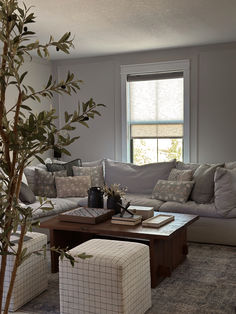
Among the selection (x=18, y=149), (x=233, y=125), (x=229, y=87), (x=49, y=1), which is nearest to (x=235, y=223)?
(x=233, y=125)

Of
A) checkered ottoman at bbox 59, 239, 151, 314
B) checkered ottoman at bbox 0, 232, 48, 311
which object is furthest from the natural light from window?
checkered ottoman at bbox 59, 239, 151, 314

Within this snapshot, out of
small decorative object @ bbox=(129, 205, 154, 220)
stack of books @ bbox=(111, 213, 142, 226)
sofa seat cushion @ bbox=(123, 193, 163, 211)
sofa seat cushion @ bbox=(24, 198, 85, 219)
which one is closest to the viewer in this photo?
stack of books @ bbox=(111, 213, 142, 226)

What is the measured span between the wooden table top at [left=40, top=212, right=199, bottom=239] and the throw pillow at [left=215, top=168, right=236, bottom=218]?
0.71 metres

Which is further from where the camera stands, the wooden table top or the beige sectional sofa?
the beige sectional sofa

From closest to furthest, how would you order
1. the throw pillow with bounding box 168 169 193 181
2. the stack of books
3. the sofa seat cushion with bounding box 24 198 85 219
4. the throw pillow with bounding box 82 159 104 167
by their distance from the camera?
1. the stack of books
2. the sofa seat cushion with bounding box 24 198 85 219
3. the throw pillow with bounding box 168 169 193 181
4. the throw pillow with bounding box 82 159 104 167

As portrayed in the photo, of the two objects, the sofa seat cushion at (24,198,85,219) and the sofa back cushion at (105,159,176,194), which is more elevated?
the sofa back cushion at (105,159,176,194)

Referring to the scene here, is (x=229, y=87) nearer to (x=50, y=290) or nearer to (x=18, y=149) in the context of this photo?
(x=50, y=290)

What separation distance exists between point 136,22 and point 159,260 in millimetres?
2755

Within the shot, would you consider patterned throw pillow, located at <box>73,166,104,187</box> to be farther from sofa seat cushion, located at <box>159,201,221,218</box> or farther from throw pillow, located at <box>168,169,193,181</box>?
sofa seat cushion, located at <box>159,201,221,218</box>

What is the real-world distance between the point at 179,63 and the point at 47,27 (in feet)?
7.35

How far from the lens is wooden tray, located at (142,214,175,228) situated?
366 cm

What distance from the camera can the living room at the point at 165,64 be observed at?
11.4 feet

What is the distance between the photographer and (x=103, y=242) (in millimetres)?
3182

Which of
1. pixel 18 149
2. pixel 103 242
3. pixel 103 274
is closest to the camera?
pixel 18 149
